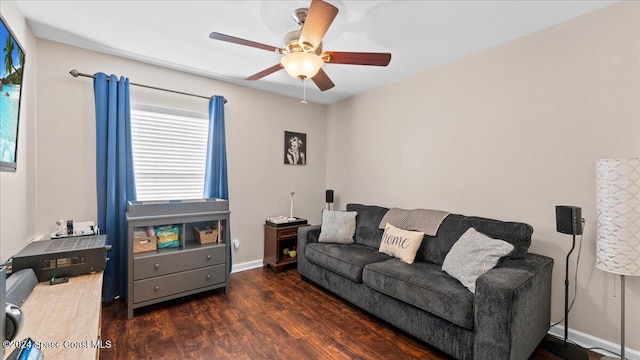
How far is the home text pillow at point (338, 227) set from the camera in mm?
3355

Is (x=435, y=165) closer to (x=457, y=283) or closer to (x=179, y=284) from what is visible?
(x=457, y=283)

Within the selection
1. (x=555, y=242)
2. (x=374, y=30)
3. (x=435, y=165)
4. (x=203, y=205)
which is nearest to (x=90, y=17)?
(x=203, y=205)

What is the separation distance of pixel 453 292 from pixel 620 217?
1149 mm

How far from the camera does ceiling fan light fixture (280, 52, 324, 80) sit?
1832 millimetres

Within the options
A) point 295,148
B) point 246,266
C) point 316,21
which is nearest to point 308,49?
point 316,21

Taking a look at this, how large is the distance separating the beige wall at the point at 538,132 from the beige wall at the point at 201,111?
1.57 meters

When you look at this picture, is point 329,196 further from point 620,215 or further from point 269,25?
point 620,215

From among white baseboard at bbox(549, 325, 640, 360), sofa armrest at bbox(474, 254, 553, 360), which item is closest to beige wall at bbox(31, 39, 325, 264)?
sofa armrest at bbox(474, 254, 553, 360)

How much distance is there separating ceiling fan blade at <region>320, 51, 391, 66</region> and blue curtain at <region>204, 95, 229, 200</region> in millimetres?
1946

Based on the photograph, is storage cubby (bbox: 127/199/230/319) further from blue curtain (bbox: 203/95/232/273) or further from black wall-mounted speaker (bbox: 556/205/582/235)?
black wall-mounted speaker (bbox: 556/205/582/235)

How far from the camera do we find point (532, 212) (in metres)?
2.41

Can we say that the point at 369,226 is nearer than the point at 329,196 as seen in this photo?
Yes

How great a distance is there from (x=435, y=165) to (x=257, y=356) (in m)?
2.59

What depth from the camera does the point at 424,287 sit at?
→ 6.84 feet
